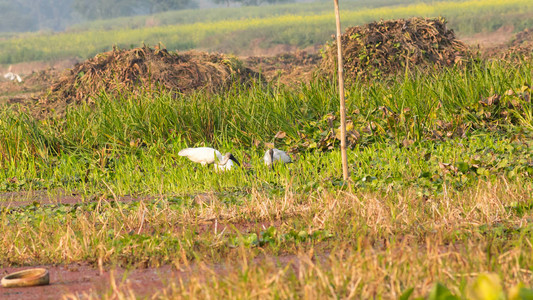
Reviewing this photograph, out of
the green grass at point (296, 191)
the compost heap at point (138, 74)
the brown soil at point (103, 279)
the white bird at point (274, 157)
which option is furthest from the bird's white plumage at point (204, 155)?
the compost heap at point (138, 74)

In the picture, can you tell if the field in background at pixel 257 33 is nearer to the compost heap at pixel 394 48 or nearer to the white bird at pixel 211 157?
the compost heap at pixel 394 48

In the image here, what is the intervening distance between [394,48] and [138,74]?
4397mm

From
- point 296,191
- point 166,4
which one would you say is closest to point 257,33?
point 296,191

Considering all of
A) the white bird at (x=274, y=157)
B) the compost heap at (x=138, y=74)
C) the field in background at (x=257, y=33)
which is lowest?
the field in background at (x=257, y=33)

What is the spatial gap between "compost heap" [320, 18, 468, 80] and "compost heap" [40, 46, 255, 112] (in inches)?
82.4

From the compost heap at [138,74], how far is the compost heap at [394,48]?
6.86ft

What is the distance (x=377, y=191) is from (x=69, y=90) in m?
8.12

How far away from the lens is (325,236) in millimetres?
3443

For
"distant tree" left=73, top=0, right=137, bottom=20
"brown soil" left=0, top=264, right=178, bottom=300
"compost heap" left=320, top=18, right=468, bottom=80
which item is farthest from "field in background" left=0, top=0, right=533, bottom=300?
"distant tree" left=73, top=0, right=137, bottom=20

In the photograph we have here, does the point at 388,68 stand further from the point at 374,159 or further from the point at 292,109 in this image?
the point at 374,159

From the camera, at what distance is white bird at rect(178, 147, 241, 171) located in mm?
5754

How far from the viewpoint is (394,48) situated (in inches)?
407

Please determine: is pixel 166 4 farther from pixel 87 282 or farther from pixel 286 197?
pixel 87 282

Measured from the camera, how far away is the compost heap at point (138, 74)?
10578 millimetres
